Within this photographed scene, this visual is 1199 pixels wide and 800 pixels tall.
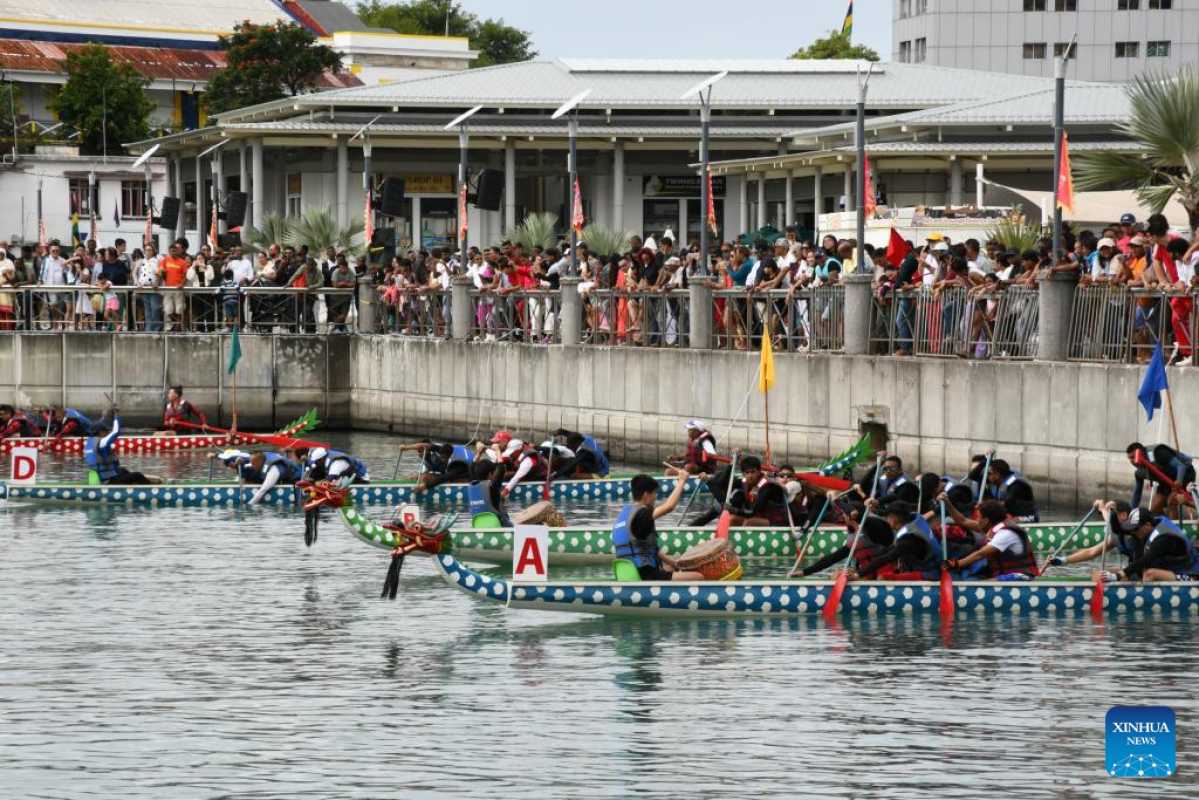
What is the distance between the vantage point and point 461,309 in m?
47.3

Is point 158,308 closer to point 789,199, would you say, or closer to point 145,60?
point 789,199

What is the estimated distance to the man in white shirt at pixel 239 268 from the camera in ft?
166

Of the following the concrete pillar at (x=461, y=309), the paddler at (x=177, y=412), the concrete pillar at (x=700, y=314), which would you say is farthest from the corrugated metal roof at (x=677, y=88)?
the concrete pillar at (x=700, y=314)

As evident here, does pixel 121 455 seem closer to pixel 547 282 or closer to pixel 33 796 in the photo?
pixel 547 282

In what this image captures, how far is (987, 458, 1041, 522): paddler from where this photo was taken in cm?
2816

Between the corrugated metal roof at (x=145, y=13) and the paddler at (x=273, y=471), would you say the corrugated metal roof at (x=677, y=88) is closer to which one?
the paddler at (x=273, y=471)

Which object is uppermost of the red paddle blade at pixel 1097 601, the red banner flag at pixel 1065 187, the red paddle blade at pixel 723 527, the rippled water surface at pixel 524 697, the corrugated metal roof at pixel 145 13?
the corrugated metal roof at pixel 145 13

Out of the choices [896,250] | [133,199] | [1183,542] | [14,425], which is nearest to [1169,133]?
[896,250]

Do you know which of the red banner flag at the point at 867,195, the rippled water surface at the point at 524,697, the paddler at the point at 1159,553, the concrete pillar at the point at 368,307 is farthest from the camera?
the concrete pillar at the point at 368,307

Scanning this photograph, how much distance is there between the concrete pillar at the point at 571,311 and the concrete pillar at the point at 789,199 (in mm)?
15613

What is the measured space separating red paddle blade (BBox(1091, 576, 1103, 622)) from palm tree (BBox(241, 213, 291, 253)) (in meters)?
35.9

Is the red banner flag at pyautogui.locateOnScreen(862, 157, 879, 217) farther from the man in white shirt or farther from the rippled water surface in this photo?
the man in white shirt

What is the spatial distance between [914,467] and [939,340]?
2.12m

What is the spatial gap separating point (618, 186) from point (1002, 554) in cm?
4054
